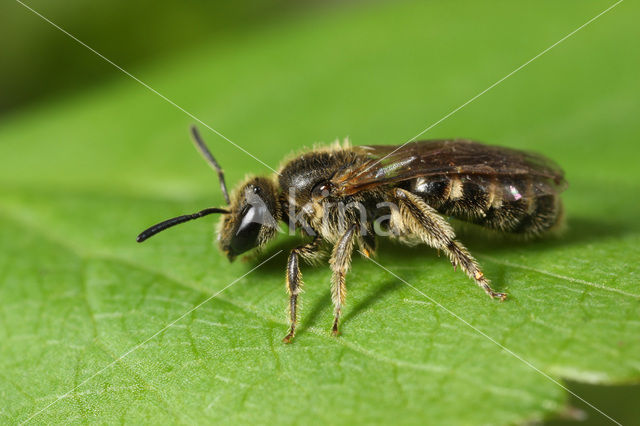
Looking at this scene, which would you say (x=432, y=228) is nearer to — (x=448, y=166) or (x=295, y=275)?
(x=448, y=166)

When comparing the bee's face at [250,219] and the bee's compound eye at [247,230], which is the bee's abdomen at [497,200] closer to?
the bee's face at [250,219]

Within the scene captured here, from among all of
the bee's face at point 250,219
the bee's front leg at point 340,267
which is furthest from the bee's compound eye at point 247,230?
the bee's front leg at point 340,267

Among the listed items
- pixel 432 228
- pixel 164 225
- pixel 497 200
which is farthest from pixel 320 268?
pixel 497 200

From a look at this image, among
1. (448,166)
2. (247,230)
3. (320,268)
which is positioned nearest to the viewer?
(448,166)

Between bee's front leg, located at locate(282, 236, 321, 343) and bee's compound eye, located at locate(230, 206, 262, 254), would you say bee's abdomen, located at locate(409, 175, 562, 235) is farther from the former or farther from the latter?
bee's compound eye, located at locate(230, 206, 262, 254)

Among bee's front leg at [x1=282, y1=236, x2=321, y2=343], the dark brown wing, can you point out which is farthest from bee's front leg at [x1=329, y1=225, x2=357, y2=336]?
the dark brown wing
